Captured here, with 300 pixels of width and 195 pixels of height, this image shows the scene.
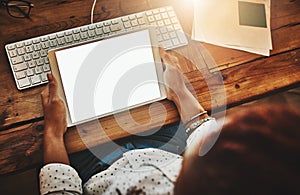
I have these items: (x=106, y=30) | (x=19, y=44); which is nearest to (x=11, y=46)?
(x=19, y=44)

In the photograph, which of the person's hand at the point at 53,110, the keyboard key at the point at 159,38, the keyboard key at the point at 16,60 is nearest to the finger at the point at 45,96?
the person's hand at the point at 53,110

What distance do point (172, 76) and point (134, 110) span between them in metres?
0.14

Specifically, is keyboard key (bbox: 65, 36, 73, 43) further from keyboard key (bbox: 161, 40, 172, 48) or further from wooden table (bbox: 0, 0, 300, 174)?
keyboard key (bbox: 161, 40, 172, 48)

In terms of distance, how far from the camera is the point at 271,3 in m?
1.21

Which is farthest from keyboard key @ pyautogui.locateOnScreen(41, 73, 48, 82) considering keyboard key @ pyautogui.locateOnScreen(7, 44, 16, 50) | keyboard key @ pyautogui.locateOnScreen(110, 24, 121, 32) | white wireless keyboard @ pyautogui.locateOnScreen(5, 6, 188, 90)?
keyboard key @ pyautogui.locateOnScreen(110, 24, 121, 32)

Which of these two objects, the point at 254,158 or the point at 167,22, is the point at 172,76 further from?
the point at 254,158

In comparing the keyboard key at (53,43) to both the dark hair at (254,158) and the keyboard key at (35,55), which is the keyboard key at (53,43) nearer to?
the keyboard key at (35,55)

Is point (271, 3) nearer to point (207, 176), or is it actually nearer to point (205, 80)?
point (205, 80)

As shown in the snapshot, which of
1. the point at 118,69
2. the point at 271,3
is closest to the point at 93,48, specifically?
the point at 118,69

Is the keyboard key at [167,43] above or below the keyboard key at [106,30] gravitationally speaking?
below

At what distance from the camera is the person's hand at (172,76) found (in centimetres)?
108

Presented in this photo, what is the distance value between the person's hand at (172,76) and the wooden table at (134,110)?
24 mm

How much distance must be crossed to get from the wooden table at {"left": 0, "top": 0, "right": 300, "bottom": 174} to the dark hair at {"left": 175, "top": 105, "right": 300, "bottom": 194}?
0.45 m

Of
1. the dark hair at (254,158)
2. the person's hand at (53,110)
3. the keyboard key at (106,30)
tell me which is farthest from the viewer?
the keyboard key at (106,30)
